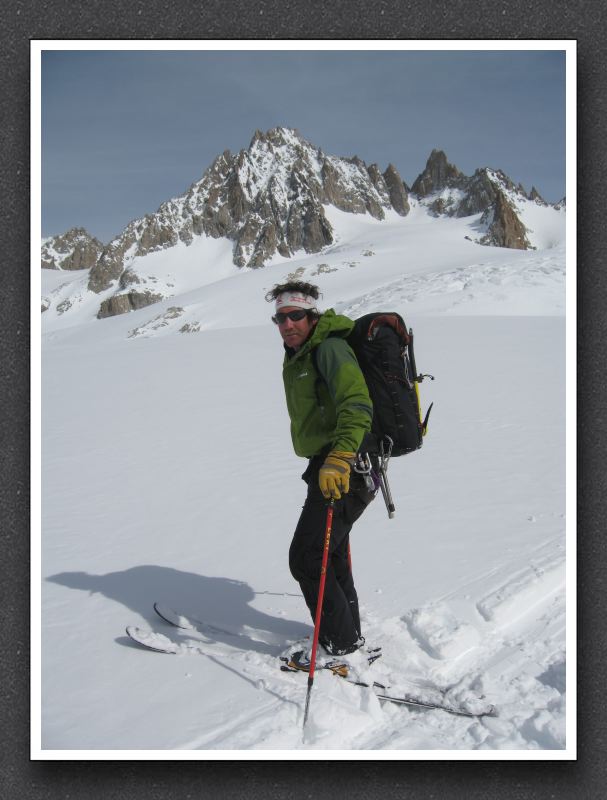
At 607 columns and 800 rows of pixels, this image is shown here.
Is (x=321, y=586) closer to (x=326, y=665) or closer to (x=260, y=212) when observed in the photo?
(x=326, y=665)

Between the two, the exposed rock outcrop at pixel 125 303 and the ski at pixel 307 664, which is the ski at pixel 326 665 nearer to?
the ski at pixel 307 664

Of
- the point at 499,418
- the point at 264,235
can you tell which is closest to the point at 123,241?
the point at 264,235

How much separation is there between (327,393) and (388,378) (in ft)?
1.09

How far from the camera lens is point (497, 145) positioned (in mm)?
5500

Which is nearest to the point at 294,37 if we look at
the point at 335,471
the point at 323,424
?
the point at 323,424

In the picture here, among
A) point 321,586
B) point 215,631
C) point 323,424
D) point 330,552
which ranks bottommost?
point 215,631

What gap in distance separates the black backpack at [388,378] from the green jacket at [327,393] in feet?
0.39

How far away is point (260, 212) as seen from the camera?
14975cm

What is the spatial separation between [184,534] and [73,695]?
2.15 meters

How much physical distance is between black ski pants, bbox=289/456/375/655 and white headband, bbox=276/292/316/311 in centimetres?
82

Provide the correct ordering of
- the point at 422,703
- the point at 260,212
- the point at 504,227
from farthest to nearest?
the point at 260,212
the point at 504,227
the point at 422,703

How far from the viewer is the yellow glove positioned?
3.25m

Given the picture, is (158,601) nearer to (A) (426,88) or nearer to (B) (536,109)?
(A) (426,88)

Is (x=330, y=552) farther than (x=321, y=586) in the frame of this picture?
Yes
